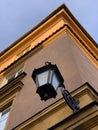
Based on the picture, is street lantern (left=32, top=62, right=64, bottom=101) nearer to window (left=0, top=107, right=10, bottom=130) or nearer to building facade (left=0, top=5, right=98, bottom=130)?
building facade (left=0, top=5, right=98, bottom=130)

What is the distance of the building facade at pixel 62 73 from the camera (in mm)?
6887

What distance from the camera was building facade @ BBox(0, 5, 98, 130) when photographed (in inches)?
271

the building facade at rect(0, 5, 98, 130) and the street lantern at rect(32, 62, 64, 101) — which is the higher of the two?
the building facade at rect(0, 5, 98, 130)

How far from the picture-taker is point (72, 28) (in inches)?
542

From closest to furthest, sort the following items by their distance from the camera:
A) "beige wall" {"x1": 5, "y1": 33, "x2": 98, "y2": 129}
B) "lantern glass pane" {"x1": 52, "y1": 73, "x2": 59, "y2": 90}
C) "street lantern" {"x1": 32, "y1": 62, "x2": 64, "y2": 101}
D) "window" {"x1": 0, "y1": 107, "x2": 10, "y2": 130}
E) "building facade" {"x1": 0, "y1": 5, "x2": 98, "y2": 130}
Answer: "street lantern" {"x1": 32, "y1": 62, "x2": 64, "y2": 101}, "lantern glass pane" {"x1": 52, "y1": 73, "x2": 59, "y2": 90}, "building facade" {"x1": 0, "y1": 5, "x2": 98, "y2": 130}, "beige wall" {"x1": 5, "y1": 33, "x2": 98, "y2": 129}, "window" {"x1": 0, "y1": 107, "x2": 10, "y2": 130}

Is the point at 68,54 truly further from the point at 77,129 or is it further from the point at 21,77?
the point at 77,129

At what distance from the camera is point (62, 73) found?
8977mm

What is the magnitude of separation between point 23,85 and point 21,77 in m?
0.64

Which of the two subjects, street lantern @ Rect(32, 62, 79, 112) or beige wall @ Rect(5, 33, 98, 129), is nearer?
street lantern @ Rect(32, 62, 79, 112)

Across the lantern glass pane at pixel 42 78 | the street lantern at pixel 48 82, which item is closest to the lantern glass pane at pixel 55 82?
the street lantern at pixel 48 82

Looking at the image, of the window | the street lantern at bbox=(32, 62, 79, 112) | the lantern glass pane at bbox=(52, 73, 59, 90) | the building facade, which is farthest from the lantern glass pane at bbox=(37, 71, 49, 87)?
the window

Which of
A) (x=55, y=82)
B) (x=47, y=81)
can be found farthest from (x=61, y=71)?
(x=47, y=81)

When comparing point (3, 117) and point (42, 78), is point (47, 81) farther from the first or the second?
point (3, 117)

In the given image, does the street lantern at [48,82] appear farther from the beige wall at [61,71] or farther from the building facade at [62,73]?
the beige wall at [61,71]
